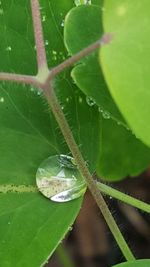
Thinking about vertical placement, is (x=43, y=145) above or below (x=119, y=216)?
above

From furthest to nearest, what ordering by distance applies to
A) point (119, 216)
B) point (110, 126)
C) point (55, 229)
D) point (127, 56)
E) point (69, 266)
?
1. point (119, 216)
2. point (69, 266)
3. point (110, 126)
4. point (55, 229)
5. point (127, 56)

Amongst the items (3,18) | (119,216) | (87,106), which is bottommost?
(119,216)

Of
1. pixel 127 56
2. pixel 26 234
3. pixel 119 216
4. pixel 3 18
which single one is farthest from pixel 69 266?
pixel 127 56

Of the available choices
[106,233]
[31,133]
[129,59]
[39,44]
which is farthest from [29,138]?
[106,233]

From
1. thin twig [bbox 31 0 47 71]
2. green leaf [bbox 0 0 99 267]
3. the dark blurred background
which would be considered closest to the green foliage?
green leaf [bbox 0 0 99 267]

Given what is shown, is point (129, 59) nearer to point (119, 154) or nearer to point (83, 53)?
point (83, 53)

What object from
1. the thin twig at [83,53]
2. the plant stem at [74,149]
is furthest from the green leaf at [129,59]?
the plant stem at [74,149]

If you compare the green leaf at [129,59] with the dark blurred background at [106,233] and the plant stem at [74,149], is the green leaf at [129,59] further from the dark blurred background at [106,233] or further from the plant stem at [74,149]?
the dark blurred background at [106,233]

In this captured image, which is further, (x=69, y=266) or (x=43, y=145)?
(x=69, y=266)

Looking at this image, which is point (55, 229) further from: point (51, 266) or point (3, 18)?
point (51, 266)
